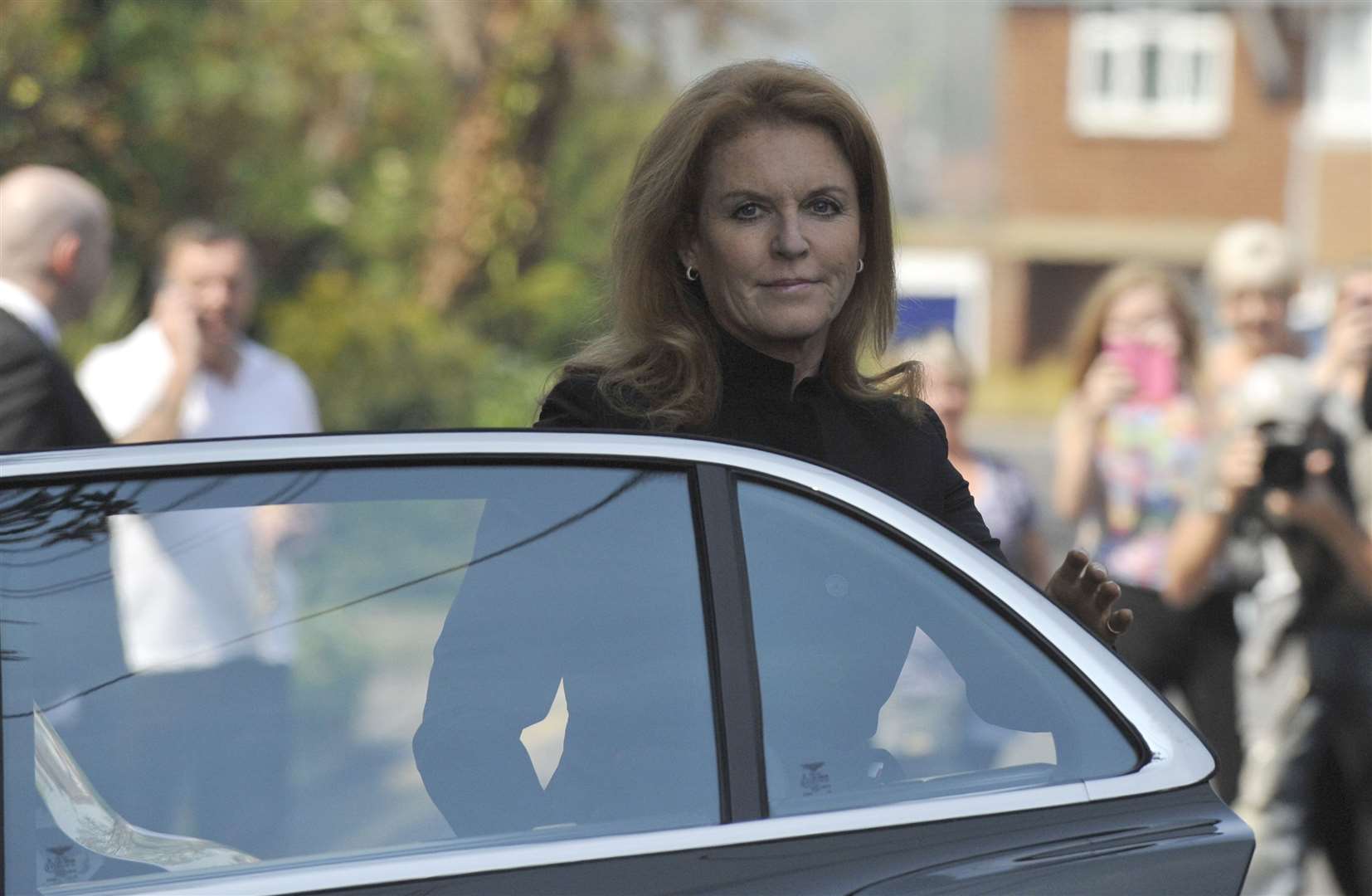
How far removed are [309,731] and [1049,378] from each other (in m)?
29.8

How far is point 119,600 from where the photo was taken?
198 centimetres

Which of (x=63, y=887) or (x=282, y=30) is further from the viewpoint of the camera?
(x=282, y=30)

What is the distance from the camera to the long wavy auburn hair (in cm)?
241

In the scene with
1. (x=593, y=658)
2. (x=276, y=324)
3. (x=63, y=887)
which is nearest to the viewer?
A: (x=63, y=887)

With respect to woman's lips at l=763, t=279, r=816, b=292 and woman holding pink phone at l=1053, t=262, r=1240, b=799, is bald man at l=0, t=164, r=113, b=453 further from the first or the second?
woman holding pink phone at l=1053, t=262, r=1240, b=799

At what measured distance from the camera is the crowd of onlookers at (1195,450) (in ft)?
14.9

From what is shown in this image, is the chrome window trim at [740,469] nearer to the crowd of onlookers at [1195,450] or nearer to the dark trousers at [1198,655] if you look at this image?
the crowd of onlookers at [1195,450]

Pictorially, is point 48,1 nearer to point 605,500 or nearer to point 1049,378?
point 605,500

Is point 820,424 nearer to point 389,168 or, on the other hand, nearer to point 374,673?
point 374,673

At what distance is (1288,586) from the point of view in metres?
4.69

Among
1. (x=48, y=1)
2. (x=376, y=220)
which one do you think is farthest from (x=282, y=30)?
(x=48, y=1)

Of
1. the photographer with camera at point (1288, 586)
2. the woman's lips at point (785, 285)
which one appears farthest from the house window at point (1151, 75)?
the woman's lips at point (785, 285)

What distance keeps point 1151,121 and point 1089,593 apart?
99.1 ft

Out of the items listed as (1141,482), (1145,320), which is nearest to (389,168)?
(1145,320)
